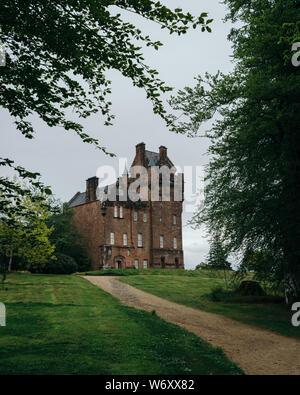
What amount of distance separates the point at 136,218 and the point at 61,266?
51.8 ft

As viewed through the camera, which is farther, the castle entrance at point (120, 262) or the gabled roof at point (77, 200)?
the gabled roof at point (77, 200)

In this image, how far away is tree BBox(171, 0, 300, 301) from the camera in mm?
13708

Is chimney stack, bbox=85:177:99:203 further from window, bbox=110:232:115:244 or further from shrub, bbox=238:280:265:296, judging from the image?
shrub, bbox=238:280:265:296

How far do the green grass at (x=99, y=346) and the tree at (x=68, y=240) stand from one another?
112 feet

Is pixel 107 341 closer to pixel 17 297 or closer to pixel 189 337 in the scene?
pixel 189 337

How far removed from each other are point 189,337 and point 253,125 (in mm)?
8023

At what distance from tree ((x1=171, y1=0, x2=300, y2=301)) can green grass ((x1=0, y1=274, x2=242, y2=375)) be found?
20.2ft

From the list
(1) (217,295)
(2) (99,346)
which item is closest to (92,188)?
(1) (217,295)

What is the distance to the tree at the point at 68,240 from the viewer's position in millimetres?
48188

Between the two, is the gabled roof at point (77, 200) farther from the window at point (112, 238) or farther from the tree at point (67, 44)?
the tree at point (67, 44)

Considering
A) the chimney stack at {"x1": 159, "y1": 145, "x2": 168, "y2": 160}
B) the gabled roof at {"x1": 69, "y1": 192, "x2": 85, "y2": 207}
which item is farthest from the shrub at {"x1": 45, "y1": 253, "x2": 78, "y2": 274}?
the chimney stack at {"x1": 159, "y1": 145, "x2": 168, "y2": 160}

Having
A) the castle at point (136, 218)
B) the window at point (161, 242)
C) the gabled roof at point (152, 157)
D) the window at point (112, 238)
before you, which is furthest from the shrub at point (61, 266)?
the gabled roof at point (152, 157)
